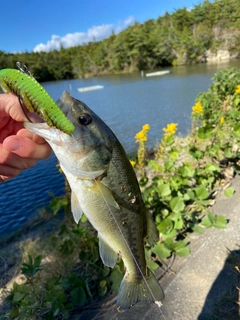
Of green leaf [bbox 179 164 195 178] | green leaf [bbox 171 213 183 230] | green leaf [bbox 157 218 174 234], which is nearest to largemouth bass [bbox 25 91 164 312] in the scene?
green leaf [bbox 157 218 174 234]

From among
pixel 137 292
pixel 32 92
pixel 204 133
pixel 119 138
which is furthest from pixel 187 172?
pixel 119 138

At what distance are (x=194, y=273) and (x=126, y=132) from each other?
11419mm

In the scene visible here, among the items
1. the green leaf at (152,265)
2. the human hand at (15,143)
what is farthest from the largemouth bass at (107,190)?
the green leaf at (152,265)

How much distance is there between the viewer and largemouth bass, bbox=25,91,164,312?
5.05 ft

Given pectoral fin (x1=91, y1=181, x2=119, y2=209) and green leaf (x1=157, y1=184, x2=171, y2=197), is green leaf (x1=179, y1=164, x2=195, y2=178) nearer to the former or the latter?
green leaf (x1=157, y1=184, x2=171, y2=197)

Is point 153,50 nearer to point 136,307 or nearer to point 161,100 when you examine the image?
point 161,100

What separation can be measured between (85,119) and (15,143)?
54 cm

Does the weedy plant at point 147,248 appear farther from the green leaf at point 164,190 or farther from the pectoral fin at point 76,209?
the pectoral fin at point 76,209

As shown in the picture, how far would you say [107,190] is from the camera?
1.63m

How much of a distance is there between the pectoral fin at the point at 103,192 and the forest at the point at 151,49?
42741 mm

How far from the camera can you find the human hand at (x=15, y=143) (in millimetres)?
1666

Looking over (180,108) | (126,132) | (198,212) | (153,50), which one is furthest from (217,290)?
(153,50)

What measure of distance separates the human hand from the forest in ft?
140

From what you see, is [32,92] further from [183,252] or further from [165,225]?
[183,252]
